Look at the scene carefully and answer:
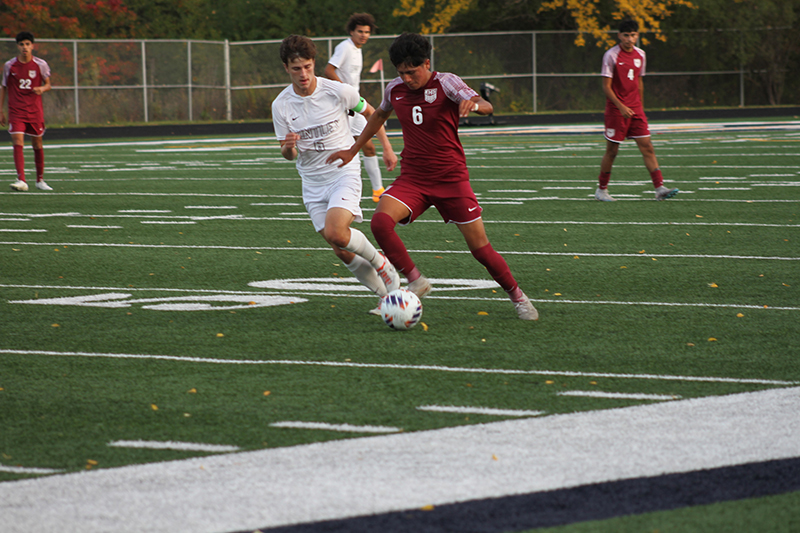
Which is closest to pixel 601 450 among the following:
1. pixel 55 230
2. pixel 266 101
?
pixel 55 230

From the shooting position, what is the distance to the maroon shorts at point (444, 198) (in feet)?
23.4

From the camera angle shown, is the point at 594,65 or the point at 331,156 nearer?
the point at 331,156

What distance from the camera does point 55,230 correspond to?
12250 millimetres

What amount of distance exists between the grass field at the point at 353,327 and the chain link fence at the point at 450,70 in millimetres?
22290

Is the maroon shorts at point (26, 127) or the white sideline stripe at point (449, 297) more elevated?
the maroon shorts at point (26, 127)

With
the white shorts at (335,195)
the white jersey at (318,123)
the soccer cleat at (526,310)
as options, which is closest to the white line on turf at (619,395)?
the soccer cleat at (526,310)

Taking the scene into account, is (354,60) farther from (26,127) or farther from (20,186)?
(20,186)

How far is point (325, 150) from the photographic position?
7586 millimetres

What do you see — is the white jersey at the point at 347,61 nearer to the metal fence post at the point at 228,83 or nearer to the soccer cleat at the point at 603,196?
the soccer cleat at the point at 603,196

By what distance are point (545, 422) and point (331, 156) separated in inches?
123

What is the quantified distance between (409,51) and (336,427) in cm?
283

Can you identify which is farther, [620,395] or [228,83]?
[228,83]

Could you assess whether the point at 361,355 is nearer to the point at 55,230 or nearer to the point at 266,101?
the point at 55,230

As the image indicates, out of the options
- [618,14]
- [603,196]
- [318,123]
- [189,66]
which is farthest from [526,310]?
[618,14]
